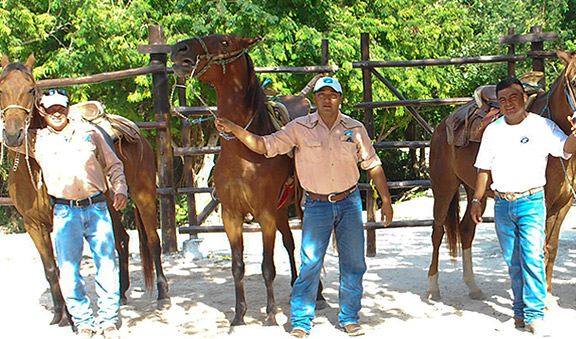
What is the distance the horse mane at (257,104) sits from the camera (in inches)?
195

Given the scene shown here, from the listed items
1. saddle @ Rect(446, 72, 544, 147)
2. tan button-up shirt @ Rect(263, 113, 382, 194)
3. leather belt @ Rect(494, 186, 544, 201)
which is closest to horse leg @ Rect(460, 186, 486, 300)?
saddle @ Rect(446, 72, 544, 147)

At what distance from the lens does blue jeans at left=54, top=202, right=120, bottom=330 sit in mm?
4422

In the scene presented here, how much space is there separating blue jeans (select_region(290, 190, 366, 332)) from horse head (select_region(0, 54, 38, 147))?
7.14ft

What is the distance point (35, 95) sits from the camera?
15.1 feet

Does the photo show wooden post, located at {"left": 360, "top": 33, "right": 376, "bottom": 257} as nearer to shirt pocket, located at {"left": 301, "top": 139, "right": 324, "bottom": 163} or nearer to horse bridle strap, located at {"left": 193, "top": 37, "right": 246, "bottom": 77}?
horse bridle strap, located at {"left": 193, "top": 37, "right": 246, "bottom": 77}

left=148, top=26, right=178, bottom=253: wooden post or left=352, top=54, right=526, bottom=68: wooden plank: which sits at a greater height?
left=352, top=54, right=526, bottom=68: wooden plank

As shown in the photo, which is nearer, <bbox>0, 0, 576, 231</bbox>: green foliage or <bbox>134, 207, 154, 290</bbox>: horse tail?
<bbox>134, 207, 154, 290</bbox>: horse tail

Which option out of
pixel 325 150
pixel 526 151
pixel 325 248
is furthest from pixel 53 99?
pixel 526 151

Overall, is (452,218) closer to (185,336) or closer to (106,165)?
(185,336)

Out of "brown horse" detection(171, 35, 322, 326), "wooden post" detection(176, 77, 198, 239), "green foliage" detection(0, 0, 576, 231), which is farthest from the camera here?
"green foliage" detection(0, 0, 576, 231)

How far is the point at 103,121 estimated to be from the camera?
529 centimetres

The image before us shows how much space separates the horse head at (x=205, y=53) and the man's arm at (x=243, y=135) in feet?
1.68

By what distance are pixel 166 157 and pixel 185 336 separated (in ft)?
11.2

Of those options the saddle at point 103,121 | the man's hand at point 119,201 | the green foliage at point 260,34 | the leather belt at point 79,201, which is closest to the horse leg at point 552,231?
the man's hand at point 119,201
